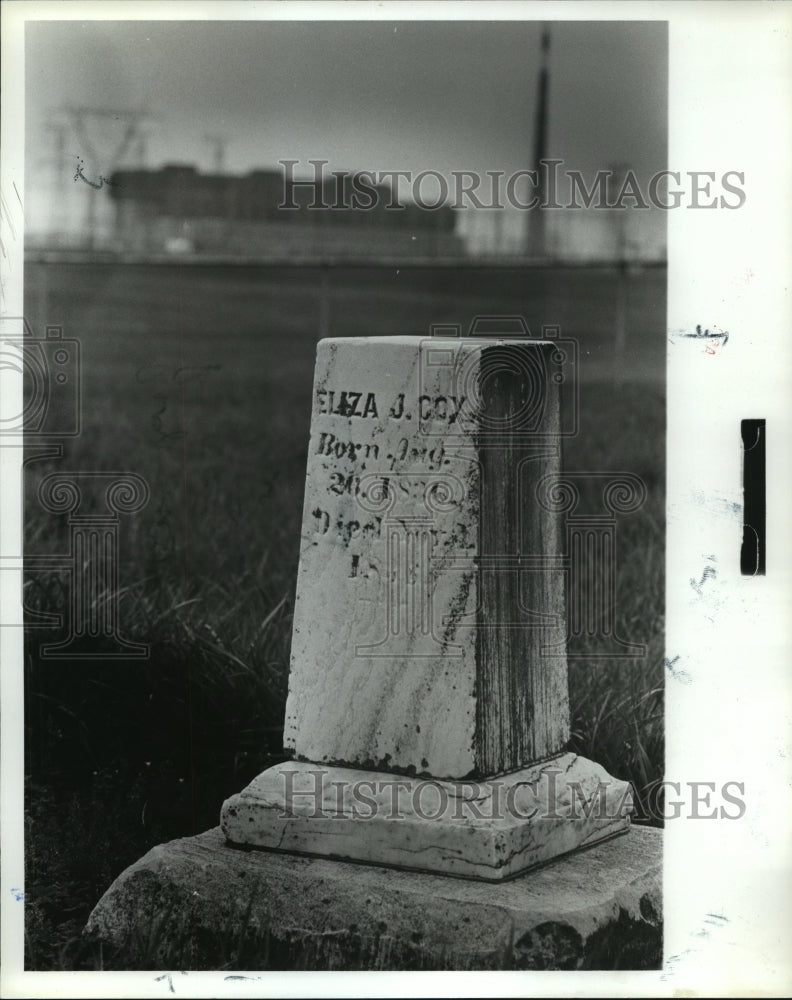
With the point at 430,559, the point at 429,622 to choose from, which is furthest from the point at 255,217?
the point at 429,622

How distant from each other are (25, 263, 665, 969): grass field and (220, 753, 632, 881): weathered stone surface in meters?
0.21

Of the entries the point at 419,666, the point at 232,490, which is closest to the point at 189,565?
the point at 232,490

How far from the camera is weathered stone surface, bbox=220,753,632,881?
3496 millimetres

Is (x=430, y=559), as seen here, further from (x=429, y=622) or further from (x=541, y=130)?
(x=541, y=130)

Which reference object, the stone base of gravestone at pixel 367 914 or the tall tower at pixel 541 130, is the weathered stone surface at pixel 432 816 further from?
the tall tower at pixel 541 130

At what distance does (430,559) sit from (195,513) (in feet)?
3.57

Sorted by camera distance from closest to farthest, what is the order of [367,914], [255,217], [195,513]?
1. [367,914]
2. [255,217]
3. [195,513]

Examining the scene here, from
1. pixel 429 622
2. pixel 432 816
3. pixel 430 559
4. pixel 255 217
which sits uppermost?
pixel 255 217

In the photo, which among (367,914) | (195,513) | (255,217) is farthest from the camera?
(195,513)

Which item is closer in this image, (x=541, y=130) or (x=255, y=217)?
(x=541, y=130)

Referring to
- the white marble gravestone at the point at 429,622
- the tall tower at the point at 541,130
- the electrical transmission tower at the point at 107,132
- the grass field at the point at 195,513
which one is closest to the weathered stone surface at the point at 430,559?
the white marble gravestone at the point at 429,622

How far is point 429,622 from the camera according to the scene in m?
3.53

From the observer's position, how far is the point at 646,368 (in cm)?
375

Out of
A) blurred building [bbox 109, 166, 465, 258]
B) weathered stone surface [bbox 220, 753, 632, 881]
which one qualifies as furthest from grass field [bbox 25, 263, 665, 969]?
weathered stone surface [bbox 220, 753, 632, 881]
